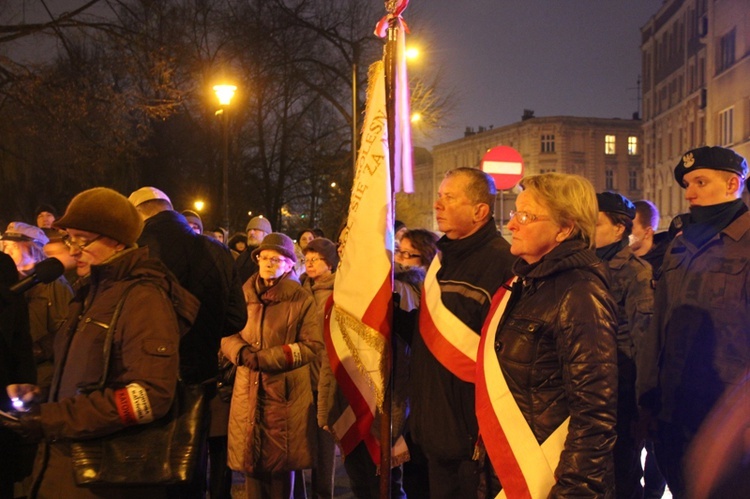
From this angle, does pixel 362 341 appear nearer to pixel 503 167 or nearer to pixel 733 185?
pixel 733 185

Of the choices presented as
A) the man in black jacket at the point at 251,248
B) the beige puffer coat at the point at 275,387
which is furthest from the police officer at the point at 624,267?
the man in black jacket at the point at 251,248

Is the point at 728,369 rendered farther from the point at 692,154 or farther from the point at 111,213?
the point at 111,213

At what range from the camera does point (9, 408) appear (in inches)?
159

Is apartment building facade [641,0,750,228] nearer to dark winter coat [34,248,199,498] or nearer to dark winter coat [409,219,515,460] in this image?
dark winter coat [409,219,515,460]

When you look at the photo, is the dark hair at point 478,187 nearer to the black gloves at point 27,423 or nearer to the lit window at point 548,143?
the black gloves at point 27,423

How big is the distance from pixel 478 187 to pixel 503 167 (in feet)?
21.9

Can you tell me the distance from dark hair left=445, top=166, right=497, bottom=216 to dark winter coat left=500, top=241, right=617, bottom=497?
967 mm

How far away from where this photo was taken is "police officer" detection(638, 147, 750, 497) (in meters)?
4.05

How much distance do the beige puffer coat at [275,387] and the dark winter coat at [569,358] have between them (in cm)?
251

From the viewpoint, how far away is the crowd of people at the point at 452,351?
3168 millimetres

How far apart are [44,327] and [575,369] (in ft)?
14.7

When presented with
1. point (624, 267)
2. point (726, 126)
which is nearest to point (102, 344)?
point (624, 267)

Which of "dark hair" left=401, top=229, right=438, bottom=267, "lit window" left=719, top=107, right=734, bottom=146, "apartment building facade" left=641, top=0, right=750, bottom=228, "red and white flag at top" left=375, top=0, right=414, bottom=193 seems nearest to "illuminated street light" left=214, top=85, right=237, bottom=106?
"dark hair" left=401, top=229, right=438, bottom=267

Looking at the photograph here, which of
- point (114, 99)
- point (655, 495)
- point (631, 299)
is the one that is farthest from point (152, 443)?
point (114, 99)
